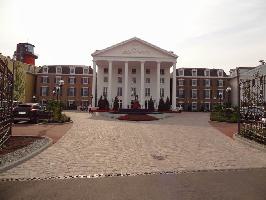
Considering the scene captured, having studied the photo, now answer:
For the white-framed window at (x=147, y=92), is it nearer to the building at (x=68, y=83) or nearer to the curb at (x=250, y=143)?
the building at (x=68, y=83)

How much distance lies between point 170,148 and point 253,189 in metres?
6.79

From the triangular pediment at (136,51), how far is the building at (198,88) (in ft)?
61.9

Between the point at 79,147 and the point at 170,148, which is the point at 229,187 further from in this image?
the point at 79,147

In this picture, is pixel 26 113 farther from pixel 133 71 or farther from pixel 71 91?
pixel 71 91

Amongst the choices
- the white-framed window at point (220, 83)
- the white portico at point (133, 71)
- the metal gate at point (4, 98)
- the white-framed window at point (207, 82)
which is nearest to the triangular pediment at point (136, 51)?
the white portico at point (133, 71)

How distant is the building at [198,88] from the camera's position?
78.1 m

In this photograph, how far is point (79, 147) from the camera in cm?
1315

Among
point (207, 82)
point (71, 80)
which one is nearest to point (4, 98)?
point (71, 80)

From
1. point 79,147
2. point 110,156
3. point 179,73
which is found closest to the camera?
point 110,156

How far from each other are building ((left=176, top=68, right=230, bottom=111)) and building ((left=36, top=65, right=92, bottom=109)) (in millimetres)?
23333

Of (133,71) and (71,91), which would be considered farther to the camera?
(71,91)

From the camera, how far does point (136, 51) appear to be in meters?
60.1

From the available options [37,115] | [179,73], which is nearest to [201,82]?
[179,73]

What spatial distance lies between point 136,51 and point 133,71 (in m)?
7.73
